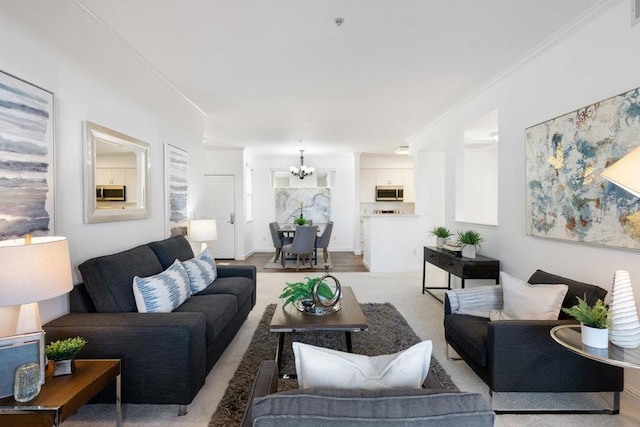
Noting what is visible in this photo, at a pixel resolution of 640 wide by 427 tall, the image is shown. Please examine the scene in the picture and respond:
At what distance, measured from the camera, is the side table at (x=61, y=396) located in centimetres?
127

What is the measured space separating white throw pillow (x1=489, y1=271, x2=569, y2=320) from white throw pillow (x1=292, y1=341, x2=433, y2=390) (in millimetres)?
1595

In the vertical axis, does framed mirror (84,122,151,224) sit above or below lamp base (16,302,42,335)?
above

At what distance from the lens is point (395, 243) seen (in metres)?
6.01

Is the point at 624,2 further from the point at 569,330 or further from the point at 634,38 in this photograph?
the point at 569,330

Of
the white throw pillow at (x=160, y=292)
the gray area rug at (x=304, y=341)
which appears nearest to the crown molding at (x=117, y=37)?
the white throw pillow at (x=160, y=292)

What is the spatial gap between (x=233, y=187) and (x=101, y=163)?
485cm

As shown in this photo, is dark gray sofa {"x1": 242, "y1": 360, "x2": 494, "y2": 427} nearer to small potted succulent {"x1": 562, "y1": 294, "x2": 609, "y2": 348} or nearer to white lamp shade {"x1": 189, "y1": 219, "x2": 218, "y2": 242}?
small potted succulent {"x1": 562, "y1": 294, "x2": 609, "y2": 348}


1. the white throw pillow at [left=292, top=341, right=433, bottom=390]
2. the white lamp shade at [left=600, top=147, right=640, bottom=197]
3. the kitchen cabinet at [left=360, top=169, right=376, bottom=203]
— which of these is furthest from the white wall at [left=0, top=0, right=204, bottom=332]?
the kitchen cabinet at [left=360, top=169, right=376, bottom=203]

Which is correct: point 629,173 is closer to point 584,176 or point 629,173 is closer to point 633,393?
point 584,176

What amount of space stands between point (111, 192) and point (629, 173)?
10.8 feet

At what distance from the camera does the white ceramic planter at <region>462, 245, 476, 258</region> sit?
11.9 ft

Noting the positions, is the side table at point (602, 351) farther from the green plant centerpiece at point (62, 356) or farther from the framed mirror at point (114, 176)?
the framed mirror at point (114, 176)

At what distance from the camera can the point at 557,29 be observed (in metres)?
2.47

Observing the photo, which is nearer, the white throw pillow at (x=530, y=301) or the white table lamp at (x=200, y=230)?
the white throw pillow at (x=530, y=301)
